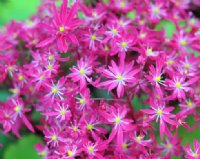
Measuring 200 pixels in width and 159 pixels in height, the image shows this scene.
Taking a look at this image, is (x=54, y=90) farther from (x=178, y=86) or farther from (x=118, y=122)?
(x=178, y=86)

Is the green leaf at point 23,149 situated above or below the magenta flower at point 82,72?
below

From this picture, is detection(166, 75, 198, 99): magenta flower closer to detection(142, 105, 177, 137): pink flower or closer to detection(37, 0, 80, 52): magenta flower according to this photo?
detection(142, 105, 177, 137): pink flower

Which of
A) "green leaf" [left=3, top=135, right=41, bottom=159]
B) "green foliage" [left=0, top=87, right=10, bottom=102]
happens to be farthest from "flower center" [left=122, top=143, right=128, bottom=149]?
"green foliage" [left=0, top=87, right=10, bottom=102]

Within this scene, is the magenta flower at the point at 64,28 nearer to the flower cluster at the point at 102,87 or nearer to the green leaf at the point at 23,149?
the flower cluster at the point at 102,87

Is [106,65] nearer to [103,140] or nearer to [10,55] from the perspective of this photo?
[103,140]

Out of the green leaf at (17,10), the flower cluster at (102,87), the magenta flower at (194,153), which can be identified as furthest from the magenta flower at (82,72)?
the green leaf at (17,10)

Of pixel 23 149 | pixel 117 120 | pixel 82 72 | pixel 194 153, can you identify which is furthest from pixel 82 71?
Result: pixel 23 149

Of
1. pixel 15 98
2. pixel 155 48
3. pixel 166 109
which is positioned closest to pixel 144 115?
pixel 166 109
